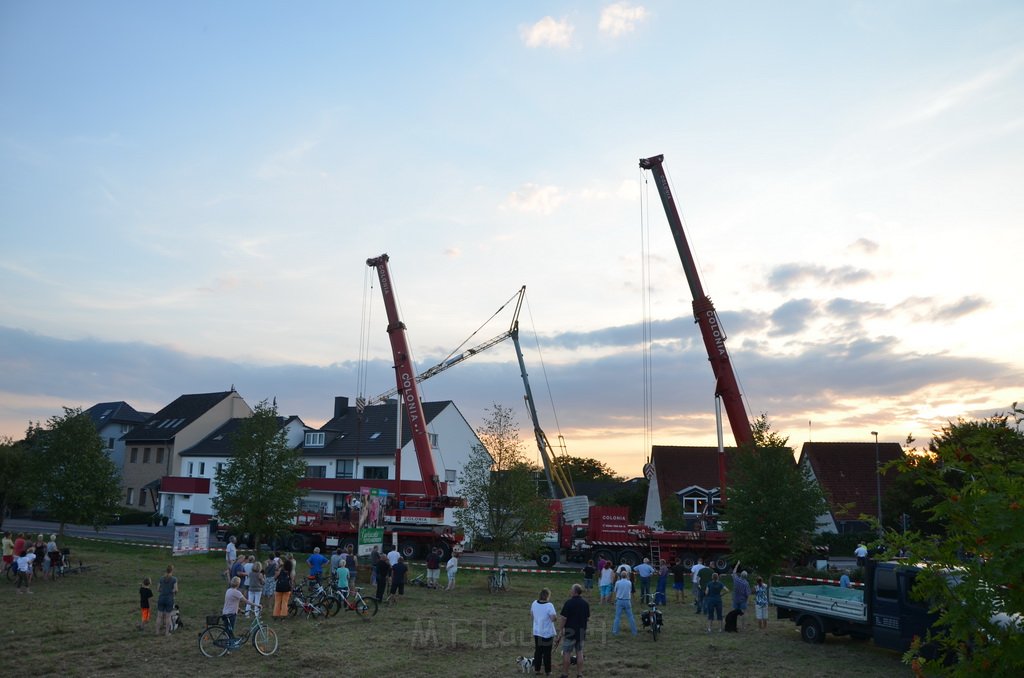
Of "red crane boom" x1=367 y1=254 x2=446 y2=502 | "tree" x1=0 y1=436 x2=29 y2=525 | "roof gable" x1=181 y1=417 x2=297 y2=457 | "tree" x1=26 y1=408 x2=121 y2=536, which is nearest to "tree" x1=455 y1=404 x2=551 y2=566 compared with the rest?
"red crane boom" x1=367 y1=254 x2=446 y2=502

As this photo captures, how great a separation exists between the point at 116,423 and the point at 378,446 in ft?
112

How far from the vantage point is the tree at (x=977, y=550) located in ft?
16.3

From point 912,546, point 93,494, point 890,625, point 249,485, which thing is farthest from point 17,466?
point 912,546

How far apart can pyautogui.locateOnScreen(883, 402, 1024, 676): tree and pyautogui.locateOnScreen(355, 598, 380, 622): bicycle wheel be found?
17.4 metres

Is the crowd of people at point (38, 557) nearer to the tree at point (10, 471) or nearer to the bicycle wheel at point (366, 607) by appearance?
the bicycle wheel at point (366, 607)

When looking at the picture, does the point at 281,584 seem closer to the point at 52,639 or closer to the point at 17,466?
the point at 52,639

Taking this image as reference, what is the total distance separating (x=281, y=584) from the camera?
20250 millimetres

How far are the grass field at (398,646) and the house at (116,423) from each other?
180 feet

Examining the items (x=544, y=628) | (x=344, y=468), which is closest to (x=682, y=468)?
(x=344, y=468)

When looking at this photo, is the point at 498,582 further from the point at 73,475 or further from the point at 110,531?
the point at 110,531

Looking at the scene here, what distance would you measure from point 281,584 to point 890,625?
14.2 metres

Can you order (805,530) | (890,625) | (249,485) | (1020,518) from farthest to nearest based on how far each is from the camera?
(249,485)
(805,530)
(890,625)
(1020,518)

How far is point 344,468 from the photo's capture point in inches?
2291

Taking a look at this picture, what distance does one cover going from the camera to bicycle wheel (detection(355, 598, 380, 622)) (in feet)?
68.6
